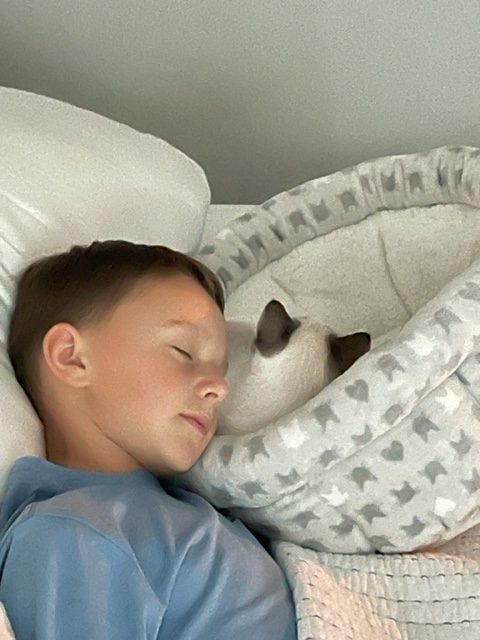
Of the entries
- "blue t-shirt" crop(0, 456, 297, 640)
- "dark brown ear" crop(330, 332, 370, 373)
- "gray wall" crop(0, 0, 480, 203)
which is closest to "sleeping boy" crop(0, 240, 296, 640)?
"blue t-shirt" crop(0, 456, 297, 640)

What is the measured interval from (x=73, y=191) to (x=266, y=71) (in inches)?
18.9

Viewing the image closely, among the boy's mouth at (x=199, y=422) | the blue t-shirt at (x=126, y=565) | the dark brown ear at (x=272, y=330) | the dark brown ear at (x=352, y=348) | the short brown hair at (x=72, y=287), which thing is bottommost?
→ the blue t-shirt at (x=126, y=565)

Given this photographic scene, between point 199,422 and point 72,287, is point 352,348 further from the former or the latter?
point 72,287

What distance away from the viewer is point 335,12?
146 cm

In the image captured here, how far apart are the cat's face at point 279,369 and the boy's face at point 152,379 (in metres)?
0.05

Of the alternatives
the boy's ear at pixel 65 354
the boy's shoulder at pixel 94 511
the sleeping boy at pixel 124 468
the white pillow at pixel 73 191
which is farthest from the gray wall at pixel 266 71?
the boy's shoulder at pixel 94 511

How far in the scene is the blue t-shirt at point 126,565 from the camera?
0.85 meters

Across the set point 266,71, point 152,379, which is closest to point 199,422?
point 152,379

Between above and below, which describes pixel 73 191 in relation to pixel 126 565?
above

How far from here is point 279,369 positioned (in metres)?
1.08

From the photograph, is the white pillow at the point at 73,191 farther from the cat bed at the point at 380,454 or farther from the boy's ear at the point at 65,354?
the cat bed at the point at 380,454

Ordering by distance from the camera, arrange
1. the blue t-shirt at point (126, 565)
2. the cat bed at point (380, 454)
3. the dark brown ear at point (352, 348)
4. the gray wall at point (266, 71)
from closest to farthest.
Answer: the blue t-shirt at point (126, 565), the cat bed at point (380, 454), the dark brown ear at point (352, 348), the gray wall at point (266, 71)

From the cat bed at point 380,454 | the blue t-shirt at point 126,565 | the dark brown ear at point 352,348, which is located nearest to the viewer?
the blue t-shirt at point 126,565

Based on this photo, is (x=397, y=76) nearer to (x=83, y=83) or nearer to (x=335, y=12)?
(x=335, y=12)
